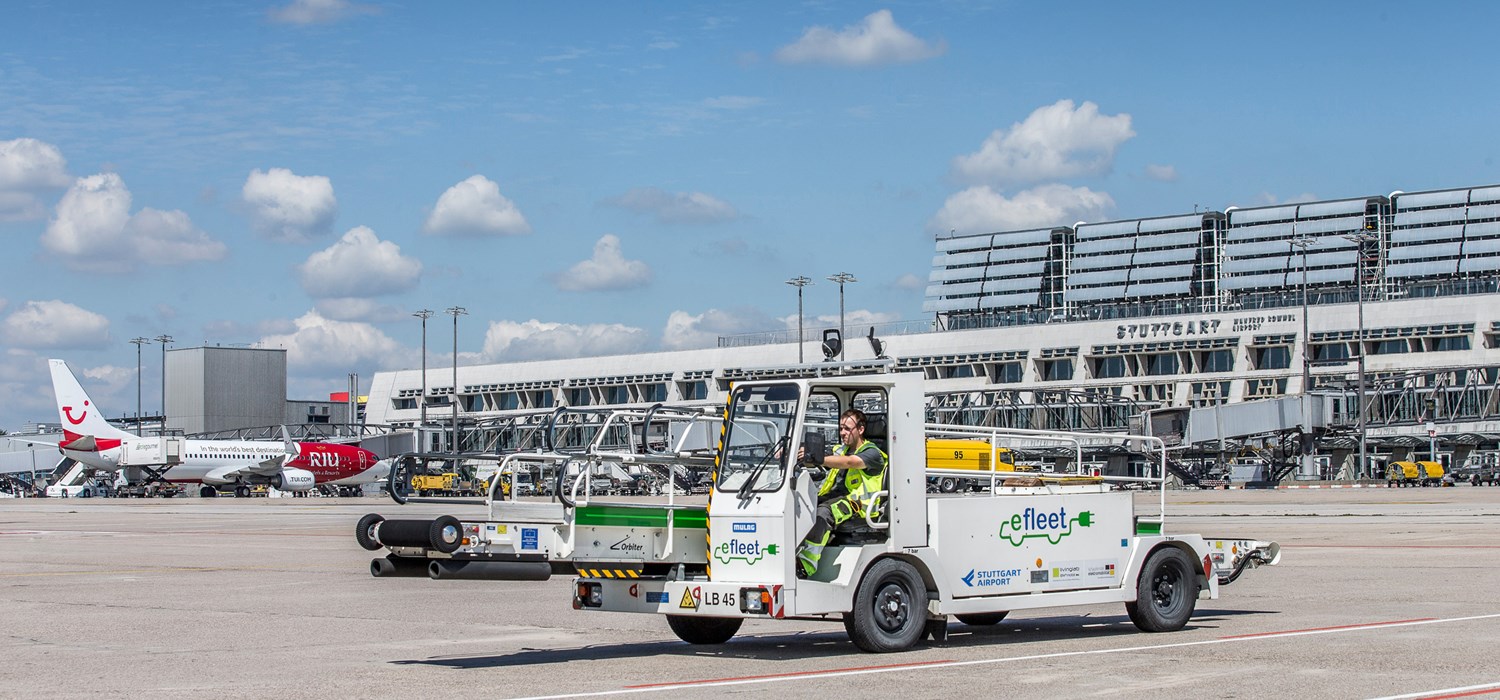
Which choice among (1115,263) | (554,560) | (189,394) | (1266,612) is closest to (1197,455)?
(1115,263)

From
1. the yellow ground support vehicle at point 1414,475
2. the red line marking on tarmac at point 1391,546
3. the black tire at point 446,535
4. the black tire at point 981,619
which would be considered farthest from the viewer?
the yellow ground support vehicle at point 1414,475

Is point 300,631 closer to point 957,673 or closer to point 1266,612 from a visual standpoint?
point 957,673

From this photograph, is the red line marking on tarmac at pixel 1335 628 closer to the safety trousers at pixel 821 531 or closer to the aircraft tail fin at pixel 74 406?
the safety trousers at pixel 821 531

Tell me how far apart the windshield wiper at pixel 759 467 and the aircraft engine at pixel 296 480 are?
9809 centimetres

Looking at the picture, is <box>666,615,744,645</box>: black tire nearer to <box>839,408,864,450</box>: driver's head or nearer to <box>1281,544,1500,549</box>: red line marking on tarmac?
<box>839,408,864,450</box>: driver's head

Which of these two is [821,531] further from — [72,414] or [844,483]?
[72,414]

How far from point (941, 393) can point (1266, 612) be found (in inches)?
4617

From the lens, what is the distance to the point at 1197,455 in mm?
103312

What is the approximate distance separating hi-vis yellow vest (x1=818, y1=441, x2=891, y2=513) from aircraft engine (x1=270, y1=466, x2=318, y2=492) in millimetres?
98103

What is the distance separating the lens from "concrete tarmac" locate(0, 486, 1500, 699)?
36.3ft

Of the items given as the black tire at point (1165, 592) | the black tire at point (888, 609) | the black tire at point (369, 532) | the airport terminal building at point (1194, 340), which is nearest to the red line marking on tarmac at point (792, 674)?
the black tire at point (888, 609)

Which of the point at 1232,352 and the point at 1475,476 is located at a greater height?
the point at 1232,352

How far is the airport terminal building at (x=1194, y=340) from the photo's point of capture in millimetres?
111688

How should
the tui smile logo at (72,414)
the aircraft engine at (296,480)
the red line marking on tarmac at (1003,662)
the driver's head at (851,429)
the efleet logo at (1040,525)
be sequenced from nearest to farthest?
the red line marking on tarmac at (1003,662) < the driver's head at (851,429) < the efleet logo at (1040,525) < the aircraft engine at (296,480) < the tui smile logo at (72,414)
